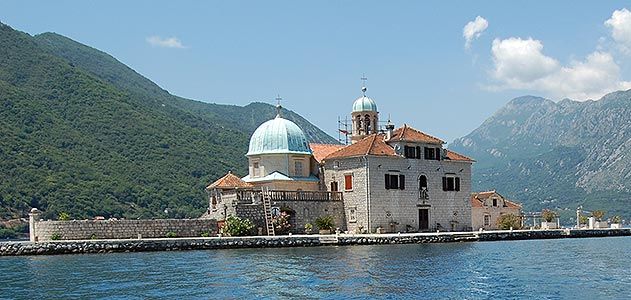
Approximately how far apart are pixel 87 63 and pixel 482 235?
118 meters

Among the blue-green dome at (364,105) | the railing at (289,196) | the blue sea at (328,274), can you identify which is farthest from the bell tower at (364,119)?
the blue sea at (328,274)

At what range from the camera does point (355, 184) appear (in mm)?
60031

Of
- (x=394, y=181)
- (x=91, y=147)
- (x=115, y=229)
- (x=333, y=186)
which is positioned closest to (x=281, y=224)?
(x=333, y=186)

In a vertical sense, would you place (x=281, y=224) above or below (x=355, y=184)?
below

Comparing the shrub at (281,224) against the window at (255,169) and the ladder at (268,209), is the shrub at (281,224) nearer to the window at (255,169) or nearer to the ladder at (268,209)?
the ladder at (268,209)

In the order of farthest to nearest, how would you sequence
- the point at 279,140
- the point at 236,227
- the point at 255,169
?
the point at 255,169 → the point at 279,140 → the point at 236,227

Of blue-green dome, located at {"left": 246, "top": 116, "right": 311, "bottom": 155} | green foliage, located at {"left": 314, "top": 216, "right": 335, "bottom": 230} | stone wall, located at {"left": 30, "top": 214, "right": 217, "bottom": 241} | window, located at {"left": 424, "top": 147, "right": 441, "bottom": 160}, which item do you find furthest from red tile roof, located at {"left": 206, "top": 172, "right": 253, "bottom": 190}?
window, located at {"left": 424, "top": 147, "right": 441, "bottom": 160}

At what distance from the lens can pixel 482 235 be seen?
5950cm

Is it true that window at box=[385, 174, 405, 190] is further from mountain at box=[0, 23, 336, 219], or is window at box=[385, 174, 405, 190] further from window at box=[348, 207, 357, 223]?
mountain at box=[0, 23, 336, 219]

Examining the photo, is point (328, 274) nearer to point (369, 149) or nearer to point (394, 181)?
point (369, 149)

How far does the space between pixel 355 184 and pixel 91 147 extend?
53442 mm

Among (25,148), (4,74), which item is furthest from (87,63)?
(25,148)

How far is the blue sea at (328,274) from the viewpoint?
2873 centimetres

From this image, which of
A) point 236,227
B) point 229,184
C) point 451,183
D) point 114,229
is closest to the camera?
point 114,229
